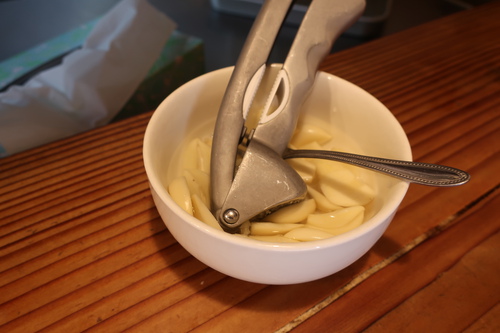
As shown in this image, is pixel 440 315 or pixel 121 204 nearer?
pixel 440 315

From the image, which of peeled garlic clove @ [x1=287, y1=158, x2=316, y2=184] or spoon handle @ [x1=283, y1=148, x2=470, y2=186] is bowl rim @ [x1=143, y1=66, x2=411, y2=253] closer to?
spoon handle @ [x1=283, y1=148, x2=470, y2=186]

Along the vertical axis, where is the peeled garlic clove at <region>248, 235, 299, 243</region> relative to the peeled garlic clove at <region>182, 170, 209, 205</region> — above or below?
above

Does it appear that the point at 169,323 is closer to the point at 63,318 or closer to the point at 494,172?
the point at 63,318

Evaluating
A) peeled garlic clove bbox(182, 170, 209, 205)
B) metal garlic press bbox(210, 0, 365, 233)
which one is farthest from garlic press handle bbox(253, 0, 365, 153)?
peeled garlic clove bbox(182, 170, 209, 205)

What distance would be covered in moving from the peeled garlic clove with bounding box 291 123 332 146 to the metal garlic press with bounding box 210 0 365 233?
7 cm

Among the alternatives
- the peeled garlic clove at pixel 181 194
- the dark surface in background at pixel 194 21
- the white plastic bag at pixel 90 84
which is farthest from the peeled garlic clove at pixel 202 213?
the dark surface in background at pixel 194 21

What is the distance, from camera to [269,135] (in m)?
0.50

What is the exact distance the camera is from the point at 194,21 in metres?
1.30

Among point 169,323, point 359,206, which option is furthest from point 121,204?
point 359,206

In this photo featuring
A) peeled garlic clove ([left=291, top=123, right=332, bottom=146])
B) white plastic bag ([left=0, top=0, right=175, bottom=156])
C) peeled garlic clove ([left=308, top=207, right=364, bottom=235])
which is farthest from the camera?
white plastic bag ([left=0, top=0, right=175, bottom=156])

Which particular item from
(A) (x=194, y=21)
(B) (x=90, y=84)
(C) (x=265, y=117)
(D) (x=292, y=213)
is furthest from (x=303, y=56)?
(A) (x=194, y=21)

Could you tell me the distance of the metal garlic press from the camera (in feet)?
1.49

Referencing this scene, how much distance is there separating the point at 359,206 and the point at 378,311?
113mm

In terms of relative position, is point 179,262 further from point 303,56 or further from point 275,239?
point 303,56
